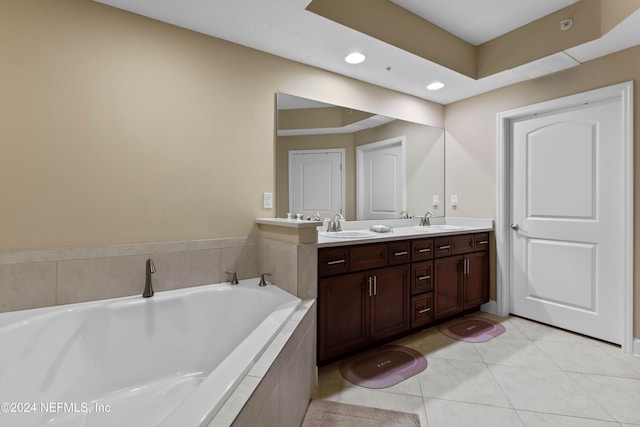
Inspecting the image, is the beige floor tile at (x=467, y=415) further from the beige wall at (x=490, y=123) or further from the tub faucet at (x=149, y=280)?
the tub faucet at (x=149, y=280)

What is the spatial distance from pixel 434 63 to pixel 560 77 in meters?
1.12

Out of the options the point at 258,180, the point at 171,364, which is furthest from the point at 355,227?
the point at 171,364

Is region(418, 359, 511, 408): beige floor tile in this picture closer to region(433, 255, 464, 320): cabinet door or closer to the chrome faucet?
region(433, 255, 464, 320): cabinet door

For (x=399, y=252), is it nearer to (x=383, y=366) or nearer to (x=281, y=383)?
(x=383, y=366)

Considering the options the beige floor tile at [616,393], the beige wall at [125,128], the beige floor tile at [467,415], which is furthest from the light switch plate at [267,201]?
the beige floor tile at [616,393]

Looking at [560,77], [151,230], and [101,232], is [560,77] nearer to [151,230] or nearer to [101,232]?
[151,230]

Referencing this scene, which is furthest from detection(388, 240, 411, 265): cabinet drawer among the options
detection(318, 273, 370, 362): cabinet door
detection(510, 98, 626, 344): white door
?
detection(510, 98, 626, 344): white door

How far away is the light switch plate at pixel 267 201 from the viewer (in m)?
2.21

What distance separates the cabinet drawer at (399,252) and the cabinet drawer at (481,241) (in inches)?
38.3

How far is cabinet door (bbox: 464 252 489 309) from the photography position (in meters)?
2.79

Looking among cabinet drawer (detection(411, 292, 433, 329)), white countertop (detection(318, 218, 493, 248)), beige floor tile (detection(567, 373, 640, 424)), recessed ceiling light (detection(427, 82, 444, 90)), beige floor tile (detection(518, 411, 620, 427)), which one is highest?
recessed ceiling light (detection(427, 82, 444, 90))

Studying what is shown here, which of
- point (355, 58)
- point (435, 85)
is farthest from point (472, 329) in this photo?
point (355, 58)

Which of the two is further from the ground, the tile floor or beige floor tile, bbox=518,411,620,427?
the tile floor

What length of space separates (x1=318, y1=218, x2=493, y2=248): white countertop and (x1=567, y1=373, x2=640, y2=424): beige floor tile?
1.27 metres
